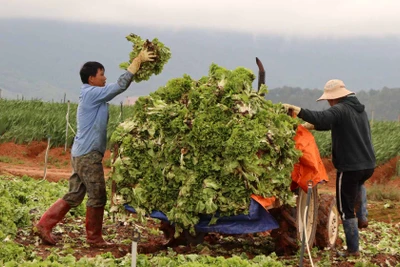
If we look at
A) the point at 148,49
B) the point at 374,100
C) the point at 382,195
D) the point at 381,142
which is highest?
the point at 374,100

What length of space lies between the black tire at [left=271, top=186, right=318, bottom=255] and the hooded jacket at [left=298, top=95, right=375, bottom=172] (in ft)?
1.51

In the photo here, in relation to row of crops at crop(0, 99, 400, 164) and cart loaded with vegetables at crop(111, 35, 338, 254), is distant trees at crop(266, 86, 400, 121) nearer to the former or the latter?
row of crops at crop(0, 99, 400, 164)

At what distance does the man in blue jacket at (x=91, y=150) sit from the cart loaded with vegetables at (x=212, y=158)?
13.3 inches

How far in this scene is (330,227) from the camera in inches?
330

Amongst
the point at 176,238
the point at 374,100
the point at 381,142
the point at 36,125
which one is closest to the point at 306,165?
the point at 176,238

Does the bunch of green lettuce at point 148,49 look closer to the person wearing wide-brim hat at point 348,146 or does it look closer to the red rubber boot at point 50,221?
the person wearing wide-brim hat at point 348,146

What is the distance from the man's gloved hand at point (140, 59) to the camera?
7.78m

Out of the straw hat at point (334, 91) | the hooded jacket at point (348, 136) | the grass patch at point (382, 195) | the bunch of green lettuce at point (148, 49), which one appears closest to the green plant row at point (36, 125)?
the grass patch at point (382, 195)

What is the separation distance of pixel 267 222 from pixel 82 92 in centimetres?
254

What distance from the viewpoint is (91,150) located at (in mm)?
7949

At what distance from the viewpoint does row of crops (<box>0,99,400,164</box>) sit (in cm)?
2136

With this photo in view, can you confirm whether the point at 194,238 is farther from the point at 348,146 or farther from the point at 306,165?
the point at 348,146

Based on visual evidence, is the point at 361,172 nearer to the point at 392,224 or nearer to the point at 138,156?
the point at 138,156

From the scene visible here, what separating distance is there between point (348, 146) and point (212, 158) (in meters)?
1.64
